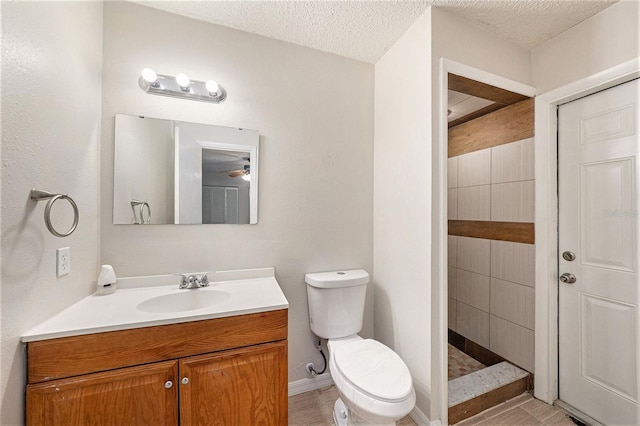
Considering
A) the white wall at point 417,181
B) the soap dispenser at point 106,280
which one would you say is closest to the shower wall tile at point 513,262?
the white wall at point 417,181

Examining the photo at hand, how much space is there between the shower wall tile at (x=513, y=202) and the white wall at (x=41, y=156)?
104 inches

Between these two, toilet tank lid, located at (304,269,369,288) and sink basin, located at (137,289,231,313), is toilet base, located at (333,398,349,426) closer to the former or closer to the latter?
toilet tank lid, located at (304,269,369,288)

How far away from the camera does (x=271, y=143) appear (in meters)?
1.74

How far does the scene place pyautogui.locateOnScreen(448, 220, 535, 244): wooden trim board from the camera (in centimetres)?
184

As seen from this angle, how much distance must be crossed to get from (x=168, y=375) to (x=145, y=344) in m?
0.16

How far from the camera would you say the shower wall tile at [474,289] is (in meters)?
2.14

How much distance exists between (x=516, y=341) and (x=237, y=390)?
1.95 meters

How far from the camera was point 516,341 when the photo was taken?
189 cm

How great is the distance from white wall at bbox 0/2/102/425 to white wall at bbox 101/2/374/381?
0.15 meters

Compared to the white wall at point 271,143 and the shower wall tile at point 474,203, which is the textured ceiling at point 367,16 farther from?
the shower wall tile at point 474,203

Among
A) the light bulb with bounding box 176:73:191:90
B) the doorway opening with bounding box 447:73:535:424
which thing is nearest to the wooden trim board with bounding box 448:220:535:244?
the doorway opening with bounding box 447:73:535:424

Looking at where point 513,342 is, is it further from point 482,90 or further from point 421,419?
point 482,90

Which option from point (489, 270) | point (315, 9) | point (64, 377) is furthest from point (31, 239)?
point (489, 270)

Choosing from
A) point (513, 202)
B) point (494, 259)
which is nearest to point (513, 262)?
point (494, 259)
